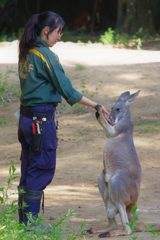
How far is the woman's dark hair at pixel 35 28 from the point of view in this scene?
3.59 m

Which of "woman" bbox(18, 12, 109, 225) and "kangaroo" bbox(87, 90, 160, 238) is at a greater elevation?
"woman" bbox(18, 12, 109, 225)

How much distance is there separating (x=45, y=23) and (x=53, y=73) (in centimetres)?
47

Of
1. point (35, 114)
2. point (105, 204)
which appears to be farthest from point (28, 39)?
point (105, 204)

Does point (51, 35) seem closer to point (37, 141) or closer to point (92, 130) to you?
point (37, 141)

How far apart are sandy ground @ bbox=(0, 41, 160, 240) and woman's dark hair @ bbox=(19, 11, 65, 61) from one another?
1.80 metres

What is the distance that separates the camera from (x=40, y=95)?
3.56 meters

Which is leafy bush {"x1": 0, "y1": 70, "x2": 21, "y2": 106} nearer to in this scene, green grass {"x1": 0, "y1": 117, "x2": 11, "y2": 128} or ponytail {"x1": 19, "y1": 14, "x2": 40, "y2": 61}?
green grass {"x1": 0, "y1": 117, "x2": 11, "y2": 128}

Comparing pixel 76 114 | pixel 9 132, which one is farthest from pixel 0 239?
pixel 76 114

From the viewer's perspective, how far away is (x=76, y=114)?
8.62 meters

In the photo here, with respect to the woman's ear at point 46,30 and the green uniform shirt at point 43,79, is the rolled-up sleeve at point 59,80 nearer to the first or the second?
the green uniform shirt at point 43,79

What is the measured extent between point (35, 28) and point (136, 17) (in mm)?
12696

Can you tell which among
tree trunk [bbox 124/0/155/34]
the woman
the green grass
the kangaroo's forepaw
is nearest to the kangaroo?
the kangaroo's forepaw

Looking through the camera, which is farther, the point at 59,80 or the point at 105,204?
the point at 105,204

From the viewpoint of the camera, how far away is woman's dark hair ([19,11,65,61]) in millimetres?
3592
